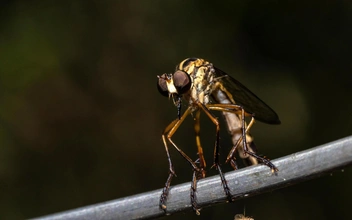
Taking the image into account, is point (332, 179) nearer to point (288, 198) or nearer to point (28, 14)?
point (288, 198)

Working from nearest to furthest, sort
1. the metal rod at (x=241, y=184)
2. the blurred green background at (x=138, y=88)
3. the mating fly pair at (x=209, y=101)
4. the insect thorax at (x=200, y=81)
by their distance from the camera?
the metal rod at (x=241, y=184) < the mating fly pair at (x=209, y=101) < the insect thorax at (x=200, y=81) < the blurred green background at (x=138, y=88)

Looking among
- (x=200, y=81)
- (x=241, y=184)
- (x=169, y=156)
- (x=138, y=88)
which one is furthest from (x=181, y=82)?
(x=138, y=88)

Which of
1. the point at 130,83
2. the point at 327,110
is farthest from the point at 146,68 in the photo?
the point at 327,110

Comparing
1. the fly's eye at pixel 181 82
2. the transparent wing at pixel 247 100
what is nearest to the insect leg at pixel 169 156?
the fly's eye at pixel 181 82

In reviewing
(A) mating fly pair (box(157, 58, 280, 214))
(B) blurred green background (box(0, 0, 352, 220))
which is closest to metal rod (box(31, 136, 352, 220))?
(A) mating fly pair (box(157, 58, 280, 214))

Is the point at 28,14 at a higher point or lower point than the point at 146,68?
higher

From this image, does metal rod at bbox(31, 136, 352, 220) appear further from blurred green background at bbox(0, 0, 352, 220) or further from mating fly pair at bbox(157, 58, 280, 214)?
blurred green background at bbox(0, 0, 352, 220)

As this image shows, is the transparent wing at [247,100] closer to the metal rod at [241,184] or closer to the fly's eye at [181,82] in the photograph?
the fly's eye at [181,82]
